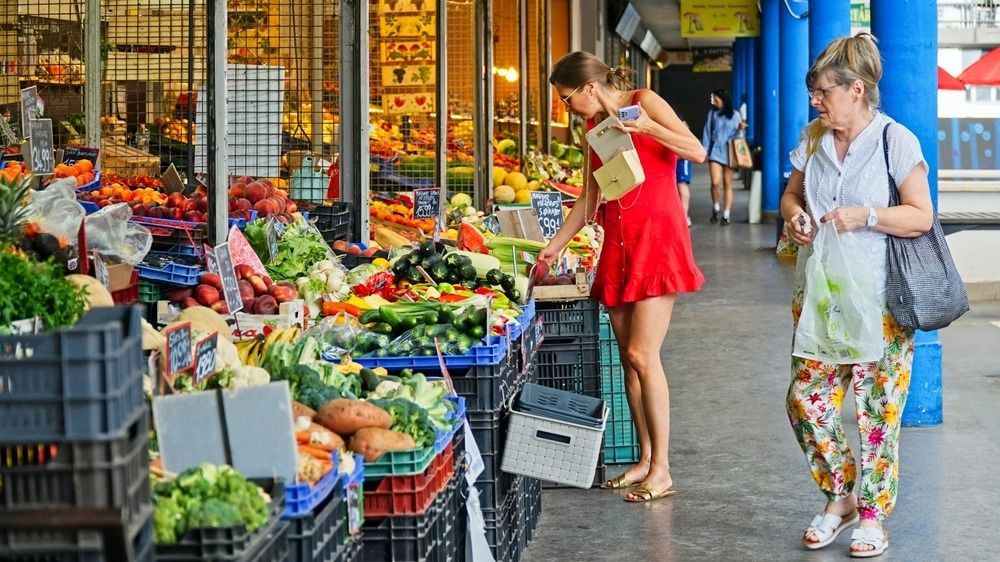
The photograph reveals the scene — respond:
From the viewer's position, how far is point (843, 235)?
483cm

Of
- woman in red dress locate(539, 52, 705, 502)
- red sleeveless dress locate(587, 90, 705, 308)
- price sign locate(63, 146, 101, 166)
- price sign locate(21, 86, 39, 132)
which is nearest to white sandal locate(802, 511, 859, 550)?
woman in red dress locate(539, 52, 705, 502)

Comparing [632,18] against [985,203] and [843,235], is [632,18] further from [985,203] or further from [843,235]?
[843,235]

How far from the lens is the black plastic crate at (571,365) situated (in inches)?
243

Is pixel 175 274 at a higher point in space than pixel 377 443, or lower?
higher

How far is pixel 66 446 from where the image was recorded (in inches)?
89.3

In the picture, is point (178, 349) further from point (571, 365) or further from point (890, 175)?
point (571, 365)

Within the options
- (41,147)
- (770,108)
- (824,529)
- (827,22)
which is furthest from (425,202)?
(770,108)

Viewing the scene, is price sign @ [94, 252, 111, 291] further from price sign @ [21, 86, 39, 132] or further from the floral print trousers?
the floral print trousers

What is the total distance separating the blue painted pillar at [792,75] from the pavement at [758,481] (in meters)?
8.68

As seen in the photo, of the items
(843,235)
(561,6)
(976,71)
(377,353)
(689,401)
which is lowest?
(689,401)

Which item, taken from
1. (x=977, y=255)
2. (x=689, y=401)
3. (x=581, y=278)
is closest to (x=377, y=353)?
(x=581, y=278)

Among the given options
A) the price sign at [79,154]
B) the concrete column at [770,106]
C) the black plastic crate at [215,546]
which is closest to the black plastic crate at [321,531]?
the black plastic crate at [215,546]

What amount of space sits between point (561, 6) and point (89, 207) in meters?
13.5

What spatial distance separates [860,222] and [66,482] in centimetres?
315
